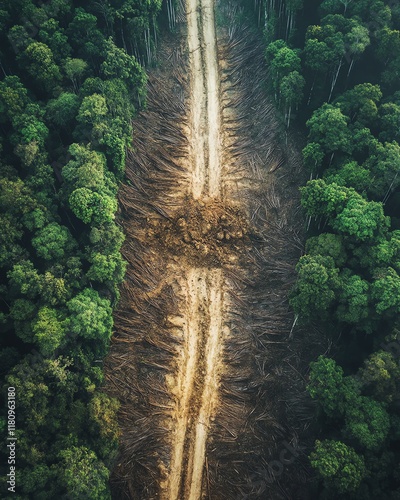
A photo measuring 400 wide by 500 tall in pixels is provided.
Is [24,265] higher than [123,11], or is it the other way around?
[123,11]

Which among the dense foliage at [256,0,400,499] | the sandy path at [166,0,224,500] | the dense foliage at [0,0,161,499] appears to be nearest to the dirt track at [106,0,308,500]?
the sandy path at [166,0,224,500]

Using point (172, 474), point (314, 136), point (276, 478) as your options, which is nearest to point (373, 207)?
point (314, 136)

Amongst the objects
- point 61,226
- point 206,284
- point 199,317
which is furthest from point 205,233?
point 61,226

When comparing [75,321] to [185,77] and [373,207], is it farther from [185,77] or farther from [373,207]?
[185,77]

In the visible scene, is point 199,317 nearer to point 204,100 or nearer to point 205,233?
point 205,233

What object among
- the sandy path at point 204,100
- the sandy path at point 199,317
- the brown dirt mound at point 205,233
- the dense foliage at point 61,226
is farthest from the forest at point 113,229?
the sandy path at point 204,100

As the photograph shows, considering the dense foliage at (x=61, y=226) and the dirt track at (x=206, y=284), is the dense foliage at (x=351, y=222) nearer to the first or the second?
the dirt track at (x=206, y=284)

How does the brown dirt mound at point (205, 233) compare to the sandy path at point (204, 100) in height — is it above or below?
below

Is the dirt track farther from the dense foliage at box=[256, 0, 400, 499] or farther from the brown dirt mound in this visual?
the dense foliage at box=[256, 0, 400, 499]
